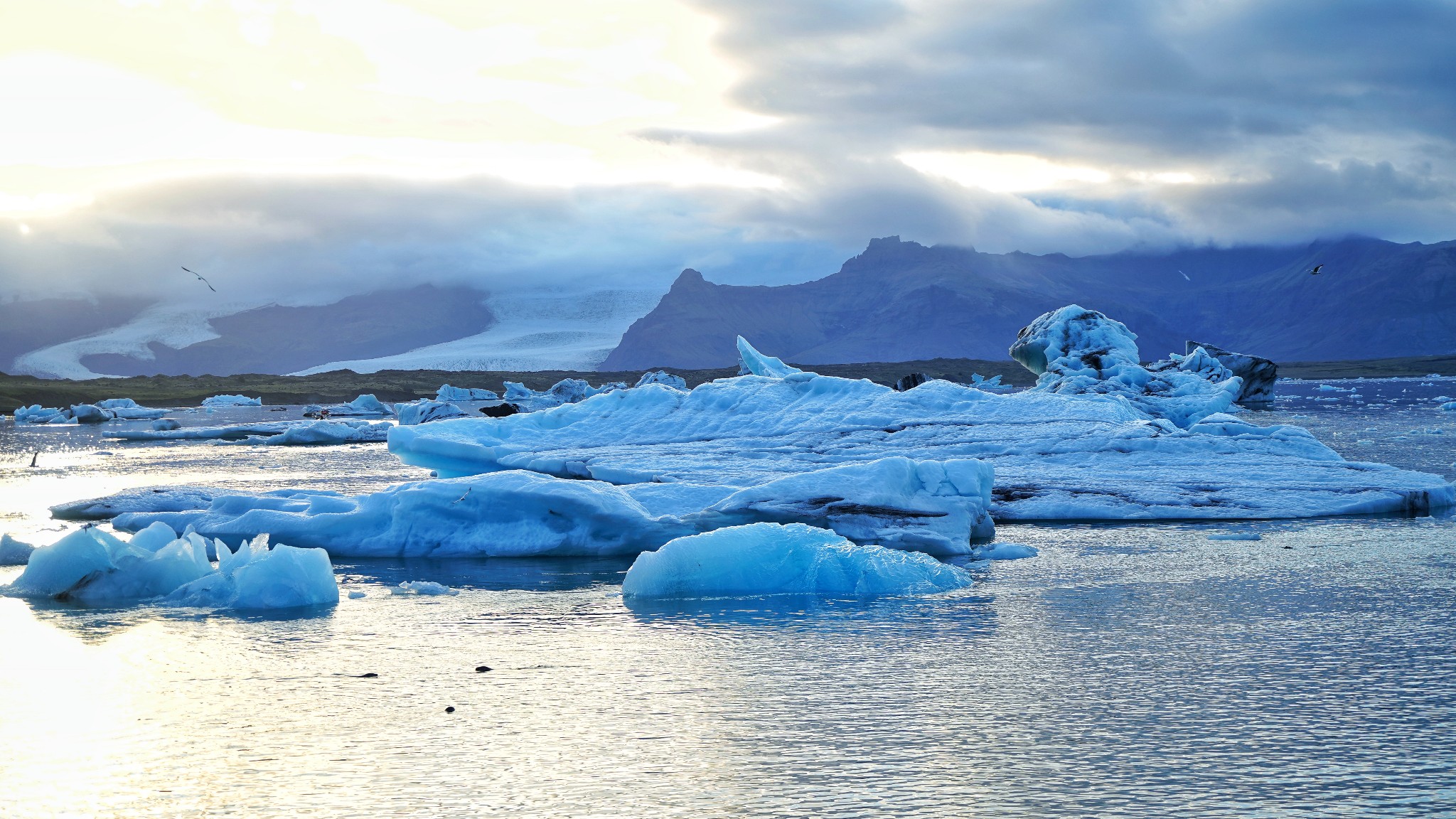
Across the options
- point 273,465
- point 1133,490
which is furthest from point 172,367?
point 1133,490

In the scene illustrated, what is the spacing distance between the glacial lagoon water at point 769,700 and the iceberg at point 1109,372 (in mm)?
21524

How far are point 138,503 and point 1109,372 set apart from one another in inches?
1164

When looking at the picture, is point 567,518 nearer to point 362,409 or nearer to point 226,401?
point 362,409

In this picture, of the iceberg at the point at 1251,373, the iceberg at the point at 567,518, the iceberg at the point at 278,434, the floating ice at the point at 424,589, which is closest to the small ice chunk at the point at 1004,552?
the iceberg at the point at 567,518

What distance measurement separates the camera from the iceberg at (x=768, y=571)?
33.4ft

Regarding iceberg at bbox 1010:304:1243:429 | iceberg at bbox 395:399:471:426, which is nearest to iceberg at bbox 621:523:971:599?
iceberg at bbox 1010:304:1243:429

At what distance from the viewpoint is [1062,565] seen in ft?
37.8

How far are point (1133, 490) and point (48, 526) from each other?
46.5 feet

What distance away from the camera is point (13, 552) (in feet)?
39.6

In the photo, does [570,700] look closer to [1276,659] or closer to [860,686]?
[860,686]

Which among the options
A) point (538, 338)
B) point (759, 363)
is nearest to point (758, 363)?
point (759, 363)

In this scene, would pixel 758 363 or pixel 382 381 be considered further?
pixel 382 381

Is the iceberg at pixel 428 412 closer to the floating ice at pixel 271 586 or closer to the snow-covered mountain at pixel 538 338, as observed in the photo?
the floating ice at pixel 271 586

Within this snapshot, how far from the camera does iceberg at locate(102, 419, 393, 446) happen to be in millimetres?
34375
